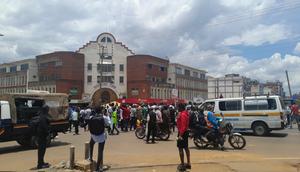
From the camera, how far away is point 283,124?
767 inches

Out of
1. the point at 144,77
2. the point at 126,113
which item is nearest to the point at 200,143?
the point at 126,113

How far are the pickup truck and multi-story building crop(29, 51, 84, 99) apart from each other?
60113 millimetres

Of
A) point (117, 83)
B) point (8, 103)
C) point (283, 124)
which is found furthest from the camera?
point (117, 83)

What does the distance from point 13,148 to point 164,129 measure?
7.20 meters

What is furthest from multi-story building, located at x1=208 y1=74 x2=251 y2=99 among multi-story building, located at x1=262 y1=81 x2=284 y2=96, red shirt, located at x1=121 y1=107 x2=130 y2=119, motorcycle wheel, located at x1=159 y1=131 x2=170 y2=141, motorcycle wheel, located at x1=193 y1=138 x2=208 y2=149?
motorcycle wheel, located at x1=193 y1=138 x2=208 y2=149

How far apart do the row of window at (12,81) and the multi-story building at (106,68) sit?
55.3 feet

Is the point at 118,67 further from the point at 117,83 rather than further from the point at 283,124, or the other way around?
the point at 283,124

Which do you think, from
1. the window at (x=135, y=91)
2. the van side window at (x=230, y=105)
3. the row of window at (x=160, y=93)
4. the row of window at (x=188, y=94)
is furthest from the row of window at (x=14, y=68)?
the van side window at (x=230, y=105)

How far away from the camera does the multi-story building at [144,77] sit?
78.1 metres

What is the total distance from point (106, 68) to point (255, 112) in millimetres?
62911

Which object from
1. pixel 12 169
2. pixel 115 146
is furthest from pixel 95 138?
pixel 115 146

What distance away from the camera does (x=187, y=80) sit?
3787 inches

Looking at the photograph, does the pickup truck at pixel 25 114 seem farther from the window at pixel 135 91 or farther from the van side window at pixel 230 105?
the window at pixel 135 91

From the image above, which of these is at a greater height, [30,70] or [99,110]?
[30,70]
